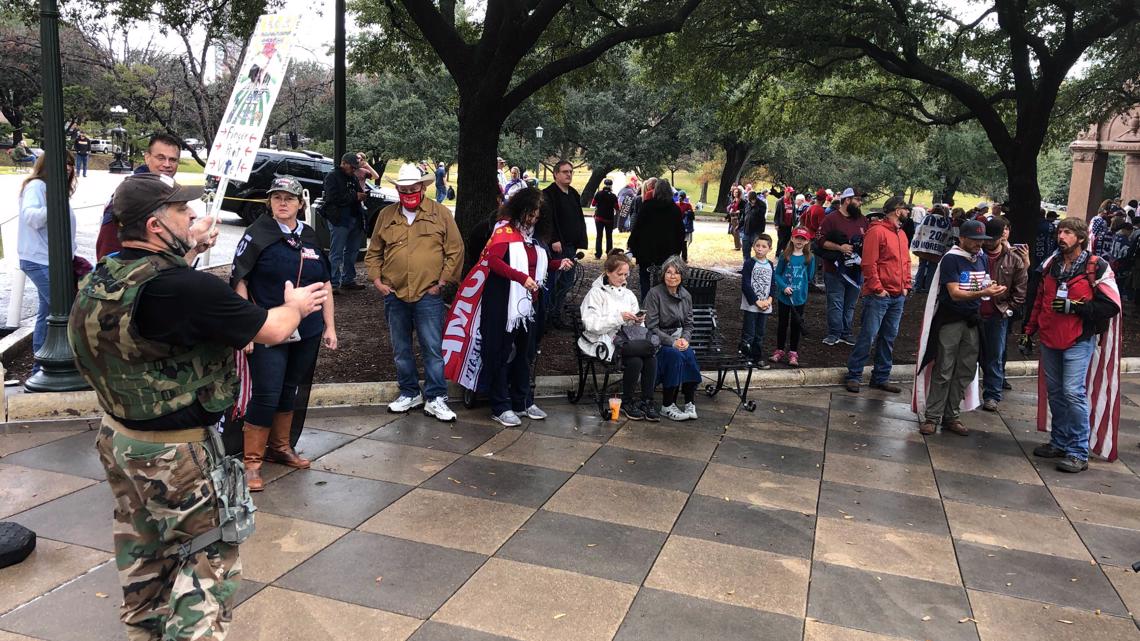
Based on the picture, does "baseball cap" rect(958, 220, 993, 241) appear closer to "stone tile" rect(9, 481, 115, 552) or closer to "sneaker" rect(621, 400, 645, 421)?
"sneaker" rect(621, 400, 645, 421)

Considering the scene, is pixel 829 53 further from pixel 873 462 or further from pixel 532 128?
pixel 532 128

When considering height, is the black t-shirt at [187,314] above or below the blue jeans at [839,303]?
above

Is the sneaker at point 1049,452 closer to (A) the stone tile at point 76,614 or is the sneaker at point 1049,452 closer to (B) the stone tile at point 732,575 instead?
(B) the stone tile at point 732,575

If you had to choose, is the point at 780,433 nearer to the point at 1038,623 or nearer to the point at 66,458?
the point at 1038,623

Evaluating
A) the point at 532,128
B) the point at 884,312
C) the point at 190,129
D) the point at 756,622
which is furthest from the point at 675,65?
the point at 532,128

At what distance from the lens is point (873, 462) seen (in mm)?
6457

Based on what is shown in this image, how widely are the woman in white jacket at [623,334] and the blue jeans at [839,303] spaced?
164 inches

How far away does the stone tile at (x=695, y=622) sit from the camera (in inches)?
148

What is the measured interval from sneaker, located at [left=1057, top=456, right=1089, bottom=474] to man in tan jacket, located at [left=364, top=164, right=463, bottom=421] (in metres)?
4.62

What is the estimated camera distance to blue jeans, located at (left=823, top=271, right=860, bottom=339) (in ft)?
34.4

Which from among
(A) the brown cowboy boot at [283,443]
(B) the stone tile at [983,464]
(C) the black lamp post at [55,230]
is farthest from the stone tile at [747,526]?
(C) the black lamp post at [55,230]

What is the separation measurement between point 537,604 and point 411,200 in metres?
3.48

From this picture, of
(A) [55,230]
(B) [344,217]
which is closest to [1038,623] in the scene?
(A) [55,230]

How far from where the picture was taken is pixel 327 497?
16.9ft
